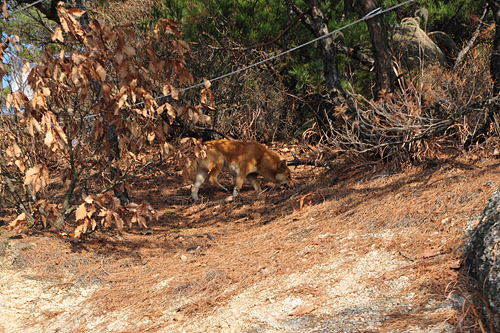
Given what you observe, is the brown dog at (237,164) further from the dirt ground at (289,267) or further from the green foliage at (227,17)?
the green foliage at (227,17)

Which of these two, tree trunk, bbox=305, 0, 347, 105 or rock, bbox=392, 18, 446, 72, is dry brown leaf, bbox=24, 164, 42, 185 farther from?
rock, bbox=392, 18, 446, 72

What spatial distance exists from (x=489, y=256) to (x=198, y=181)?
792 cm

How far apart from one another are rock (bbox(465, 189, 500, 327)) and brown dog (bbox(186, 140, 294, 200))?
687cm

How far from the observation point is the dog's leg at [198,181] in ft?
34.3

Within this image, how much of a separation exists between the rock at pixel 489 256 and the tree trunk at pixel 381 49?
5368 mm

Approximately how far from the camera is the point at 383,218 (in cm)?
548

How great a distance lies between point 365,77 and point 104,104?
8.09 metres

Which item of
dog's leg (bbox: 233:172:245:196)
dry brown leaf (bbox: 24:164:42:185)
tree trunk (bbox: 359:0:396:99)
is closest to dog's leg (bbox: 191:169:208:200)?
dog's leg (bbox: 233:172:245:196)

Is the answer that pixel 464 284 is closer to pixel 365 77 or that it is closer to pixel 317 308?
pixel 317 308

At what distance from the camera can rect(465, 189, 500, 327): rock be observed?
3.03m

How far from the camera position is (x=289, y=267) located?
4.89 metres

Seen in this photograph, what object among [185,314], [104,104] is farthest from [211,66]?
[185,314]

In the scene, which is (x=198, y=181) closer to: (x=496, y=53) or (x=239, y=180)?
(x=239, y=180)

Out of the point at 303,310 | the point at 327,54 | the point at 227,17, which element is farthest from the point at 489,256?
the point at 227,17
